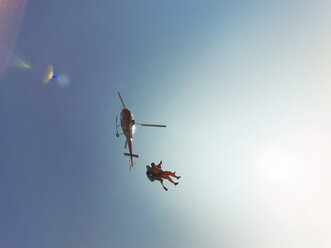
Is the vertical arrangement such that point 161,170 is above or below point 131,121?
below

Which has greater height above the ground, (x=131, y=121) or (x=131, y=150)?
(x=131, y=121)

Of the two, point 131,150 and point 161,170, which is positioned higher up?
point 131,150

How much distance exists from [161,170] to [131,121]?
10.2 meters

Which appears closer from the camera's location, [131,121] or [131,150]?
[131,121]

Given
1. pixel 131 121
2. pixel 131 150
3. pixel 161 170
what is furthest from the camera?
pixel 131 150

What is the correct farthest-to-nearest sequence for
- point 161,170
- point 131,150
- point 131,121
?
point 131,150 < point 131,121 < point 161,170

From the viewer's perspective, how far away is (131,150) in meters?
39.6

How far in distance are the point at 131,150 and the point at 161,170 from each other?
920 centimetres

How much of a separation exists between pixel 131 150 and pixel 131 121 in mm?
6101

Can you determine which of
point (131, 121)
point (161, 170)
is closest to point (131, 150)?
point (131, 121)

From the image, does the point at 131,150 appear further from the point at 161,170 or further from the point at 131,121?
the point at 161,170

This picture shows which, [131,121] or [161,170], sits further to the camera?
[131,121]

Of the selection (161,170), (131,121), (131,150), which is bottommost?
(161,170)
